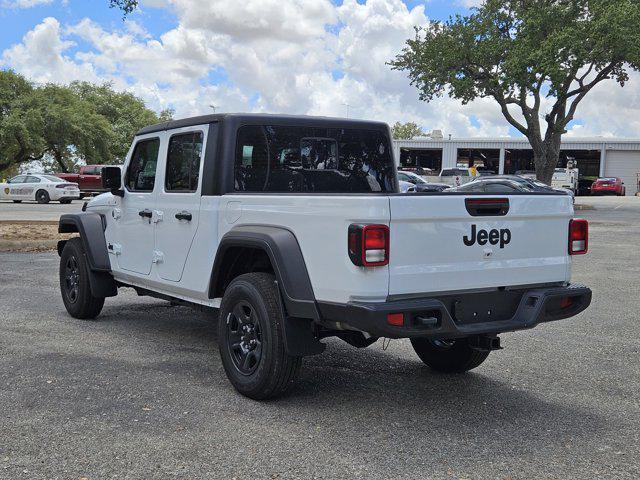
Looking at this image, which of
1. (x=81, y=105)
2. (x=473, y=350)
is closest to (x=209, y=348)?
(x=473, y=350)

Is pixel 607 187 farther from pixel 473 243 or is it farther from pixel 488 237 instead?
pixel 473 243

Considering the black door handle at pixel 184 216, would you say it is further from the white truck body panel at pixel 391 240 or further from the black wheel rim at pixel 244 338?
the black wheel rim at pixel 244 338

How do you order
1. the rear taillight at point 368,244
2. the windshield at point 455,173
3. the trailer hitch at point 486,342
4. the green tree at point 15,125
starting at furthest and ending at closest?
the windshield at point 455,173, the green tree at point 15,125, the trailer hitch at point 486,342, the rear taillight at point 368,244

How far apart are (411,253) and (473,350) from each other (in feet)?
5.09

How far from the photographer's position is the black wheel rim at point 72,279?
7406 millimetres

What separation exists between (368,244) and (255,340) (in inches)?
48.5

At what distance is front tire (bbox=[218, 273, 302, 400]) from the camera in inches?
181

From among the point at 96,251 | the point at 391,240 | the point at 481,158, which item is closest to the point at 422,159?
the point at 481,158

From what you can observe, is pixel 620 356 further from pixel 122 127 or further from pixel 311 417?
pixel 122 127

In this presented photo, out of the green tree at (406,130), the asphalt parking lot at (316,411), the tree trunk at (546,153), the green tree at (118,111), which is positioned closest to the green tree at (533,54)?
the tree trunk at (546,153)

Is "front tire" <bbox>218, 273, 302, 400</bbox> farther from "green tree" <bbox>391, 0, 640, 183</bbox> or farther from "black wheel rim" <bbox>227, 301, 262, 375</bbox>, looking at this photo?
"green tree" <bbox>391, 0, 640, 183</bbox>

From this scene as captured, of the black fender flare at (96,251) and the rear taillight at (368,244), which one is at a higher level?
the rear taillight at (368,244)

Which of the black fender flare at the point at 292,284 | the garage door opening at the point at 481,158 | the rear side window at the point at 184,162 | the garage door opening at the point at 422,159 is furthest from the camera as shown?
the garage door opening at the point at 422,159

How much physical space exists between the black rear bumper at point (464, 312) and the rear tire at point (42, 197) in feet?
95.9
